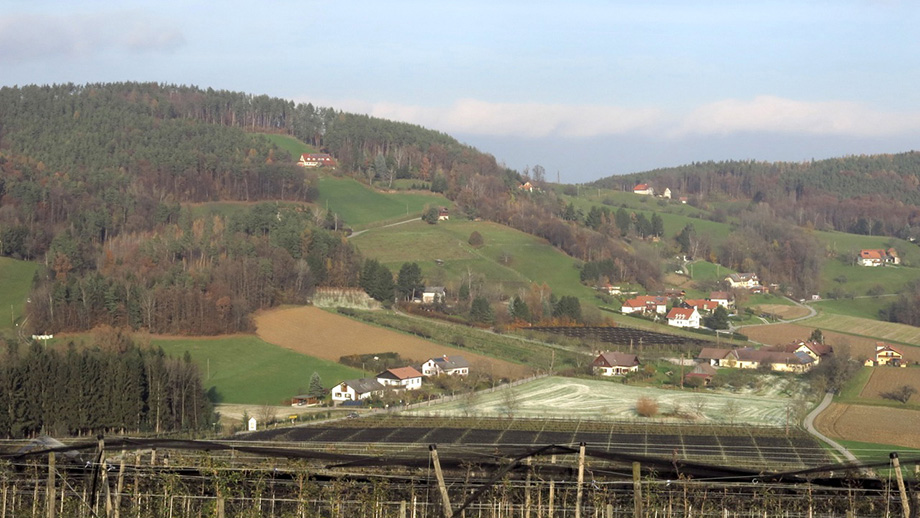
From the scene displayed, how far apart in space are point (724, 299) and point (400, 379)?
41.9m

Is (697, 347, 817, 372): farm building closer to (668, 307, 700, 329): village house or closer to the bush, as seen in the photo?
the bush

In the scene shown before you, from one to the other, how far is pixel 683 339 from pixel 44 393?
42.8m

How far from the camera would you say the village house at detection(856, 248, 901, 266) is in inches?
4412

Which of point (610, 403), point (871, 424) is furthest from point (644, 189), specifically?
point (871, 424)

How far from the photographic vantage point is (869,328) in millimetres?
80750

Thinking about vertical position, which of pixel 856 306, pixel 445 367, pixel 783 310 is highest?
pixel 856 306

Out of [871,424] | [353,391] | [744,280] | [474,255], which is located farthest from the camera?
[744,280]

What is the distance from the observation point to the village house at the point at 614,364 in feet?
194

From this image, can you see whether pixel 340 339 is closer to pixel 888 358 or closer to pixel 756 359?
pixel 756 359

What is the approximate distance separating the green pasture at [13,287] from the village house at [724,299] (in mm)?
52278

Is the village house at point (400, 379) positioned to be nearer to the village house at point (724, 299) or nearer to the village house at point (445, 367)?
the village house at point (445, 367)

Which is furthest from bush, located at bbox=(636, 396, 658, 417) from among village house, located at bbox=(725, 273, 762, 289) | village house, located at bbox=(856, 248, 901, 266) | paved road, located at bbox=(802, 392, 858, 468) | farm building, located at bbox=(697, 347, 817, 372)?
village house, located at bbox=(856, 248, 901, 266)

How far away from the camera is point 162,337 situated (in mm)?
60281

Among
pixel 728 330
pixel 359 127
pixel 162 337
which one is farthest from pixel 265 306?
pixel 359 127
